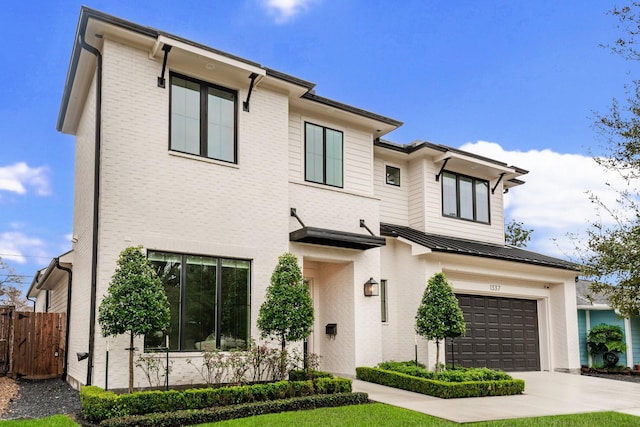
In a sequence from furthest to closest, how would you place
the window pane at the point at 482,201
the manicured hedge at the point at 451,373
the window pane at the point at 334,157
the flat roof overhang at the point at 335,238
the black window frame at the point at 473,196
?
the window pane at the point at 482,201 → the black window frame at the point at 473,196 → the window pane at the point at 334,157 → the flat roof overhang at the point at 335,238 → the manicured hedge at the point at 451,373

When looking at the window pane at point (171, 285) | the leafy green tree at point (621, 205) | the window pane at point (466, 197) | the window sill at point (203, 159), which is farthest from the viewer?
the window pane at point (466, 197)

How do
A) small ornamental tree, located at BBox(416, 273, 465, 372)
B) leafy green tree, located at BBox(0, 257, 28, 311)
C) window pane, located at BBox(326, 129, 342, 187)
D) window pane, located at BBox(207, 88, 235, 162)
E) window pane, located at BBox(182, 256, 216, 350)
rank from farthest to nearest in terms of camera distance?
leafy green tree, located at BBox(0, 257, 28, 311) → window pane, located at BBox(326, 129, 342, 187) → small ornamental tree, located at BBox(416, 273, 465, 372) → window pane, located at BBox(207, 88, 235, 162) → window pane, located at BBox(182, 256, 216, 350)

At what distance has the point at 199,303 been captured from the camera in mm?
11742

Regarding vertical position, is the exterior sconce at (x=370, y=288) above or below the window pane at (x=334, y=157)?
below

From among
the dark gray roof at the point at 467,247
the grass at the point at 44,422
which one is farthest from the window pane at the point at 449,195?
the grass at the point at 44,422

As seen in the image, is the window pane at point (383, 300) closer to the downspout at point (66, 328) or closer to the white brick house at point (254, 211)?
the white brick house at point (254, 211)

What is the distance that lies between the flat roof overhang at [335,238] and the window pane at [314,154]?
1.51 metres

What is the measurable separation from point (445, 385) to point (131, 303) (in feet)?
20.9

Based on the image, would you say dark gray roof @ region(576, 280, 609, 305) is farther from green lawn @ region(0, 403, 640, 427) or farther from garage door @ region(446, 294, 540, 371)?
green lawn @ region(0, 403, 640, 427)

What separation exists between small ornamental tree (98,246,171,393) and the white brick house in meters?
1.02

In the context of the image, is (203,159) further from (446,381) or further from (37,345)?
(37,345)

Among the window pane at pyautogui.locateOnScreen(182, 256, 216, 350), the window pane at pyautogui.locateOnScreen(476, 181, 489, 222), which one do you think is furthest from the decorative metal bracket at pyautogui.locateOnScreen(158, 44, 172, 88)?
the window pane at pyautogui.locateOnScreen(476, 181, 489, 222)

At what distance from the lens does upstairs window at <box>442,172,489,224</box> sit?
1839cm

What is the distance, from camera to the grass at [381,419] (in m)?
9.09
